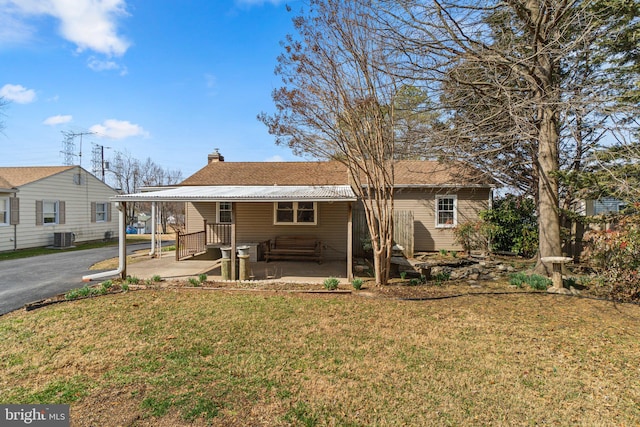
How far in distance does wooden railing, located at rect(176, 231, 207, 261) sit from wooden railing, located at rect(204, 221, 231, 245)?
258 millimetres

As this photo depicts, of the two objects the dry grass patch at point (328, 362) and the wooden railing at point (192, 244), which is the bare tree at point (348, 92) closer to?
the dry grass patch at point (328, 362)

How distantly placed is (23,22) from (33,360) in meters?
10.6

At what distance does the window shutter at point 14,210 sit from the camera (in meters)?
13.9

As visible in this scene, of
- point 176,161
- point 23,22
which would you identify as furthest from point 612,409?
point 176,161

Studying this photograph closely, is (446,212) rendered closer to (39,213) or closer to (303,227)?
(303,227)

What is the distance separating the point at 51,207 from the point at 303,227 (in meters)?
14.2

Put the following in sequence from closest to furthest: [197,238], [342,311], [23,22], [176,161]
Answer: [342,311] → [23,22] → [197,238] → [176,161]

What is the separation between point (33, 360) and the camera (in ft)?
12.7

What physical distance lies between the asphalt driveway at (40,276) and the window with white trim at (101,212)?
660 centimetres

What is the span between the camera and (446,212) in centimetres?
1308

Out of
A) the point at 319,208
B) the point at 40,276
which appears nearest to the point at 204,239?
the point at 319,208

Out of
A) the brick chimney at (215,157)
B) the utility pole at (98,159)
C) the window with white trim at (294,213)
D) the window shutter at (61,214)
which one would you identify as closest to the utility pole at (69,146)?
the utility pole at (98,159)

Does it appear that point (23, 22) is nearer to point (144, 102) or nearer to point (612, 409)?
point (144, 102)

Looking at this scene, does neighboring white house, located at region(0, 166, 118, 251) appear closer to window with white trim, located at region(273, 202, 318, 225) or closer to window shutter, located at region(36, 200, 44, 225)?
window shutter, located at region(36, 200, 44, 225)
